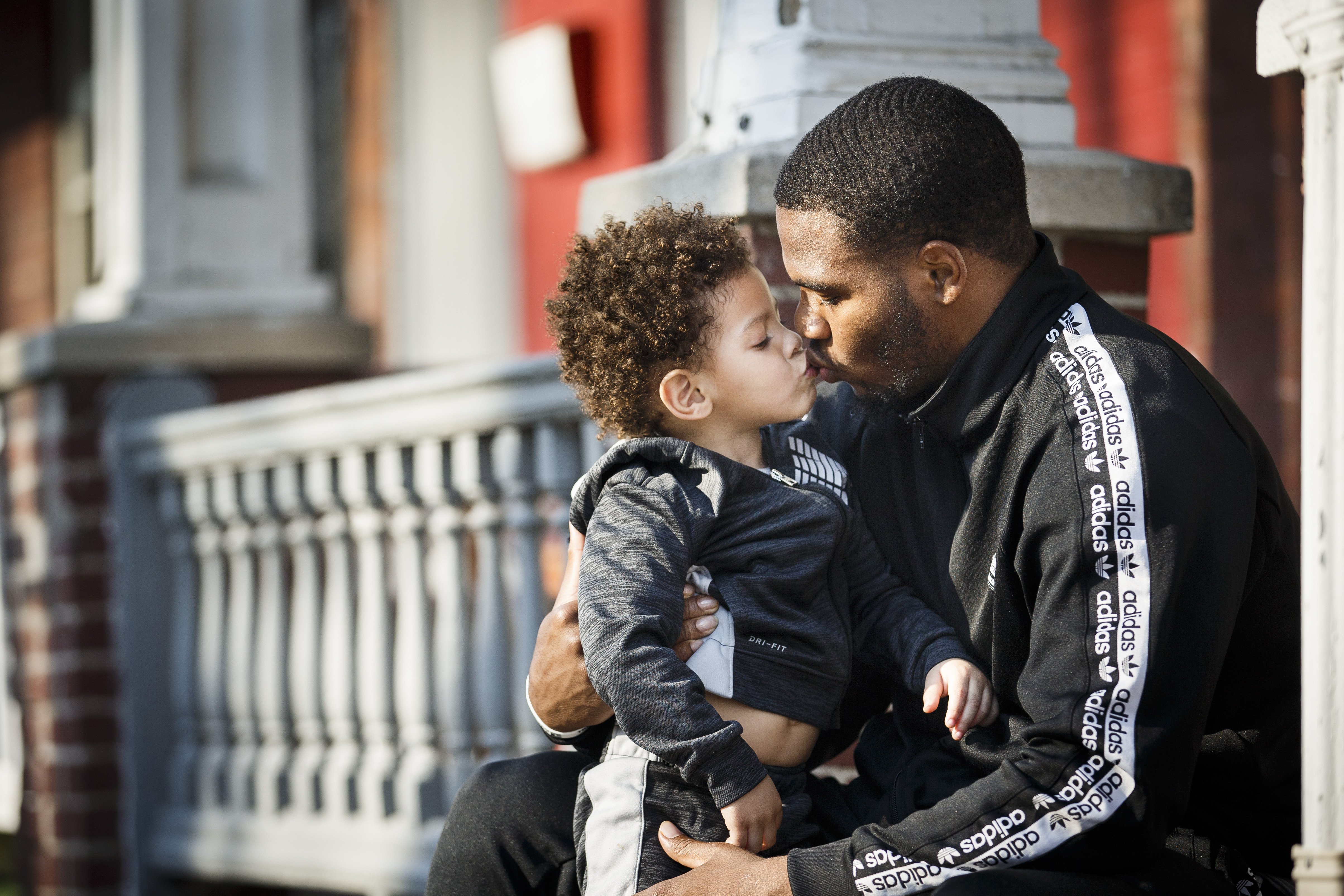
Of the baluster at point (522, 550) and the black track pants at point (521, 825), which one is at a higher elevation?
the baluster at point (522, 550)

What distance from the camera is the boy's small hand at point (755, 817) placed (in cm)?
166

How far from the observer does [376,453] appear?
312cm

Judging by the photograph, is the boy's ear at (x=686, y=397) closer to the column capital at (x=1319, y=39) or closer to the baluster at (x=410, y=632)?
the column capital at (x=1319, y=39)

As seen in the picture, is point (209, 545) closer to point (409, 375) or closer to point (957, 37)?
point (409, 375)

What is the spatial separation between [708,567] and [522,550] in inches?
42.5

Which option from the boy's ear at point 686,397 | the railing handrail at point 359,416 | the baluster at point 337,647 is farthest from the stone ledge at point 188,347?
the boy's ear at point 686,397

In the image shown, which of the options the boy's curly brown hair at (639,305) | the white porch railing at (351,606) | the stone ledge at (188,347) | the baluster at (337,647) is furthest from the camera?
the stone ledge at (188,347)

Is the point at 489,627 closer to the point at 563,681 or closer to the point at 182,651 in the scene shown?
the point at 563,681

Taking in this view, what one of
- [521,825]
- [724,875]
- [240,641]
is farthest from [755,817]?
[240,641]

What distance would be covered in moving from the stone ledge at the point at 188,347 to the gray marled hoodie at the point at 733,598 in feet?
8.16

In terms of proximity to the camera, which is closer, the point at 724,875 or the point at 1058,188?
the point at 724,875

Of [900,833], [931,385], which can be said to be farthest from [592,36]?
[900,833]

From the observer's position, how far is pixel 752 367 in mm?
1888

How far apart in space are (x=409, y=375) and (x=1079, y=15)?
3.02 metres
